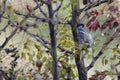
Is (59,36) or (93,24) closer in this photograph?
(59,36)

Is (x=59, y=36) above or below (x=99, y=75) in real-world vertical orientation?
above

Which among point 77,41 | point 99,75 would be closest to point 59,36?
point 77,41

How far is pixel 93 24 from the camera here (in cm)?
99

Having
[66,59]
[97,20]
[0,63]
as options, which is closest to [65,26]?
[66,59]

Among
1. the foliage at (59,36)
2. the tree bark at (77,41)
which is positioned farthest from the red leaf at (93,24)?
the tree bark at (77,41)

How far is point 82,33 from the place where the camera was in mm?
1011

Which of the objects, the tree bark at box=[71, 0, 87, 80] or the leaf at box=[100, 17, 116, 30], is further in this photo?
the leaf at box=[100, 17, 116, 30]

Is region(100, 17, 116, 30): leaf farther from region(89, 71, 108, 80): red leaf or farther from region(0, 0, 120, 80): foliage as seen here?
region(89, 71, 108, 80): red leaf

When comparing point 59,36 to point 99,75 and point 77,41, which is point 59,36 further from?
point 99,75

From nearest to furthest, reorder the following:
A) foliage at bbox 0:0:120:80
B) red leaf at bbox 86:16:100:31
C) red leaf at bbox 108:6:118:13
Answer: foliage at bbox 0:0:120:80 < red leaf at bbox 108:6:118:13 < red leaf at bbox 86:16:100:31

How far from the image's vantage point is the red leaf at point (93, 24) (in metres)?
0.99

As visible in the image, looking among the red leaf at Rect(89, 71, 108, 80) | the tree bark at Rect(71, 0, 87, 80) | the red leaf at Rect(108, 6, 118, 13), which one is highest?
the red leaf at Rect(108, 6, 118, 13)

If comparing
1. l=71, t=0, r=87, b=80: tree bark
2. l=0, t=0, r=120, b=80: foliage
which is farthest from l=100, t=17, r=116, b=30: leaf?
l=71, t=0, r=87, b=80: tree bark

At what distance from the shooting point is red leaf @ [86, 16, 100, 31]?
0.99 metres
